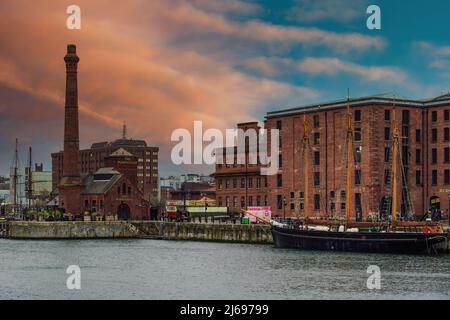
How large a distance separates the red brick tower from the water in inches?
1896

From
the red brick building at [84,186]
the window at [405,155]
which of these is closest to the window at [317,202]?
the window at [405,155]

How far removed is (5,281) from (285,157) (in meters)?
71.6

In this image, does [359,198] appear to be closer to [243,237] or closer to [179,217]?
[243,237]

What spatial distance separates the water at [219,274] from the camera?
58.4 m

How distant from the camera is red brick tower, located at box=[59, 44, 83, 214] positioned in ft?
486

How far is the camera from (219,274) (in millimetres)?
70875

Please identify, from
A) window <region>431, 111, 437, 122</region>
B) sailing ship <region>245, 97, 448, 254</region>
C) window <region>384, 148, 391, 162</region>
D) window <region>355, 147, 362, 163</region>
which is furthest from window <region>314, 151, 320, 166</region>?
sailing ship <region>245, 97, 448, 254</region>

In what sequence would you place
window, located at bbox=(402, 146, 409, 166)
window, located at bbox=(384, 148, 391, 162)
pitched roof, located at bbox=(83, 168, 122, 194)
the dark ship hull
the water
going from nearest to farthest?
1. the water
2. the dark ship hull
3. window, located at bbox=(384, 148, 391, 162)
4. window, located at bbox=(402, 146, 409, 166)
5. pitched roof, located at bbox=(83, 168, 122, 194)

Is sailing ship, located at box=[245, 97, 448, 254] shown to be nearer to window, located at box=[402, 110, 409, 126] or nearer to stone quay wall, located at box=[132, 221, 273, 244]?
stone quay wall, located at box=[132, 221, 273, 244]

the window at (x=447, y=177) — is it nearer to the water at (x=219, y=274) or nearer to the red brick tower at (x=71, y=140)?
the water at (x=219, y=274)

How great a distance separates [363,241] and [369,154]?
29.3m

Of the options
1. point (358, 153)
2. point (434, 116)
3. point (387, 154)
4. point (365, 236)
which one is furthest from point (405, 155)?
point (365, 236)

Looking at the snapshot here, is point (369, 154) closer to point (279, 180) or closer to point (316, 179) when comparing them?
point (316, 179)
